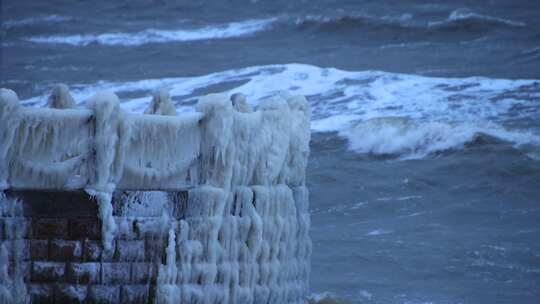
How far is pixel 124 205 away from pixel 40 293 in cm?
81

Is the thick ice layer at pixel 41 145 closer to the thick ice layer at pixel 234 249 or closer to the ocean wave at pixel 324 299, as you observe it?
the thick ice layer at pixel 234 249

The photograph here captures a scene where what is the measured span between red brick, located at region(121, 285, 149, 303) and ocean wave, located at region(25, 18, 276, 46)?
29.7 metres

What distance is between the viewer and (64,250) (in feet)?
29.3

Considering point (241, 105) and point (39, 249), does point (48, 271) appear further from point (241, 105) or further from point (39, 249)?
point (241, 105)

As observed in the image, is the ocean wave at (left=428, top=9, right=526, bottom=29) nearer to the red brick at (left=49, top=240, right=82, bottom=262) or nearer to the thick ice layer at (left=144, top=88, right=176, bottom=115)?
the thick ice layer at (left=144, top=88, right=176, bottom=115)

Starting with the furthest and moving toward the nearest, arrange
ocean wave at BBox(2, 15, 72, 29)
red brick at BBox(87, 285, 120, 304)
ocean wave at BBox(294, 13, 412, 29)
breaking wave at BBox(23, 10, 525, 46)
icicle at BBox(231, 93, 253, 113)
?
ocean wave at BBox(2, 15, 72, 29) < ocean wave at BBox(294, 13, 412, 29) < breaking wave at BBox(23, 10, 525, 46) < icicle at BBox(231, 93, 253, 113) < red brick at BBox(87, 285, 120, 304)

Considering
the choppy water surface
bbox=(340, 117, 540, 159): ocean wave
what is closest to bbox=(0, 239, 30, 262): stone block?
the choppy water surface

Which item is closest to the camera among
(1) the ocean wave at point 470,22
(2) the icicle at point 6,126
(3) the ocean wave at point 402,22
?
(2) the icicle at point 6,126

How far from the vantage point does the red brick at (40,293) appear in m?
8.96

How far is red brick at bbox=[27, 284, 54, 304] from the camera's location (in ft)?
29.4

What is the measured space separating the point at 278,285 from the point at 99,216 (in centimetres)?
187

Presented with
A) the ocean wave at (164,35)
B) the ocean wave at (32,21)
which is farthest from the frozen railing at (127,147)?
the ocean wave at (32,21)

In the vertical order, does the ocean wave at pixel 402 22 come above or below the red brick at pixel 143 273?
above

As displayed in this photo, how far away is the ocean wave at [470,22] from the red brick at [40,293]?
27400mm
